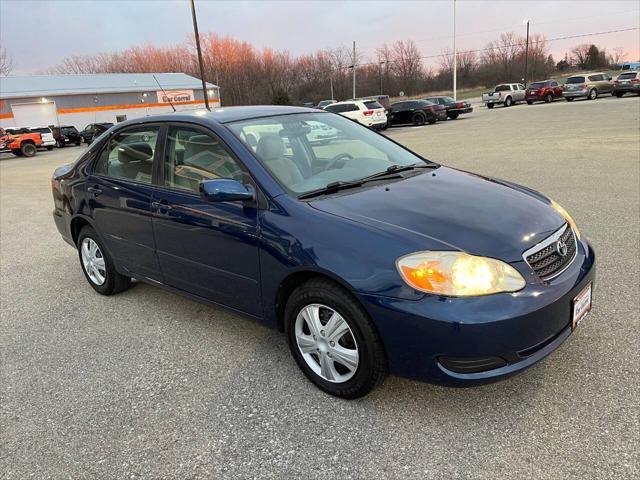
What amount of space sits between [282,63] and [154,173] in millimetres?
86689

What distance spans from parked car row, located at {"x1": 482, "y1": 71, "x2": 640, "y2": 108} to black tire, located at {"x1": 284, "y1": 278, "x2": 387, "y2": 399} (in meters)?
39.0

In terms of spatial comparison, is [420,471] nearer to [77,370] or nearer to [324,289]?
[324,289]

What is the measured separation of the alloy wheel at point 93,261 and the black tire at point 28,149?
29.4 meters

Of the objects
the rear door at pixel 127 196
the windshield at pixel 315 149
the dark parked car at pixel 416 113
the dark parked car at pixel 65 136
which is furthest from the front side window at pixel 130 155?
the dark parked car at pixel 65 136

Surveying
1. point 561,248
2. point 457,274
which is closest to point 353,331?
point 457,274

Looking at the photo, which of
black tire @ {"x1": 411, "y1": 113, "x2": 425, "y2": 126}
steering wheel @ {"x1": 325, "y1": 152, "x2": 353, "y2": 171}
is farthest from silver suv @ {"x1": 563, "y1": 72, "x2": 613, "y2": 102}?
steering wheel @ {"x1": 325, "y1": 152, "x2": 353, "y2": 171}

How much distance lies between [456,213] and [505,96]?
3974 cm

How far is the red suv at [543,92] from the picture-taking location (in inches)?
1455

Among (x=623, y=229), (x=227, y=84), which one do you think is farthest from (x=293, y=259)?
(x=227, y=84)

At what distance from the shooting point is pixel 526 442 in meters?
2.37

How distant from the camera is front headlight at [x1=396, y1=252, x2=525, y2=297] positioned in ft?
7.66

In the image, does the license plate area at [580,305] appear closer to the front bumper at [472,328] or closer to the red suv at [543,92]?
the front bumper at [472,328]

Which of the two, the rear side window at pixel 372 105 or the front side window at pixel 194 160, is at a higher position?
the rear side window at pixel 372 105

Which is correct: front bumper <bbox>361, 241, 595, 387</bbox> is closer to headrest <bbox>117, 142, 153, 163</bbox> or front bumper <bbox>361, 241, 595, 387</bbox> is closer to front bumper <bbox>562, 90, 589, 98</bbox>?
headrest <bbox>117, 142, 153, 163</bbox>
